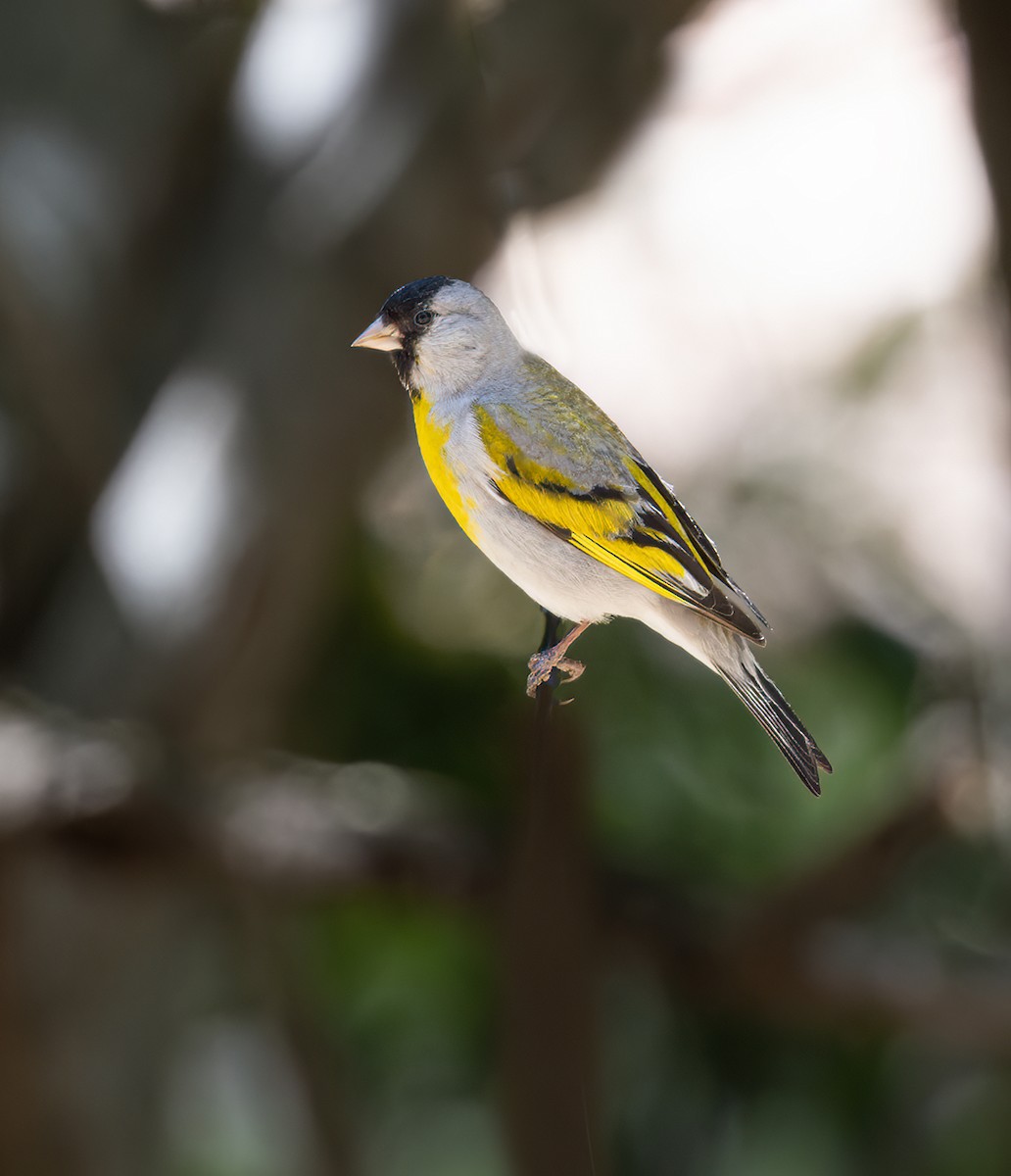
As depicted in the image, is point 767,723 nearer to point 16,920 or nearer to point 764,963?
point 764,963

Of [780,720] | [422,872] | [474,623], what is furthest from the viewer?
[422,872]

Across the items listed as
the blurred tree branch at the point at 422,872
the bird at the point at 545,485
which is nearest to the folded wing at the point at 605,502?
the bird at the point at 545,485

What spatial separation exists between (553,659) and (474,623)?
2.09 feet

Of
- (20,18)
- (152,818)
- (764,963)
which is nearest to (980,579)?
(764,963)

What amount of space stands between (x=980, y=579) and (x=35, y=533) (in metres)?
2.62

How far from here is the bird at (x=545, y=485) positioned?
28 cm

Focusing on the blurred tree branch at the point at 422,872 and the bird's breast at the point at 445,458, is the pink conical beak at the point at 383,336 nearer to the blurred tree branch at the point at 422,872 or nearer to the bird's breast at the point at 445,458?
the bird's breast at the point at 445,458

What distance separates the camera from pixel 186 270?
7.84 feet

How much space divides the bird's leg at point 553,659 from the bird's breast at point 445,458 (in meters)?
0.03

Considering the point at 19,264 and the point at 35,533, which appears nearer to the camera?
the point at 19,264

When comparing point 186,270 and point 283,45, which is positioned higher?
point 283,45

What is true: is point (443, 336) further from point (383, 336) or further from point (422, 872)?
point (422, 872)

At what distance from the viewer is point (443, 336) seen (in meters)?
0.30

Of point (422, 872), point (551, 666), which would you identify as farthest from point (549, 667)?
point (422, 872)
